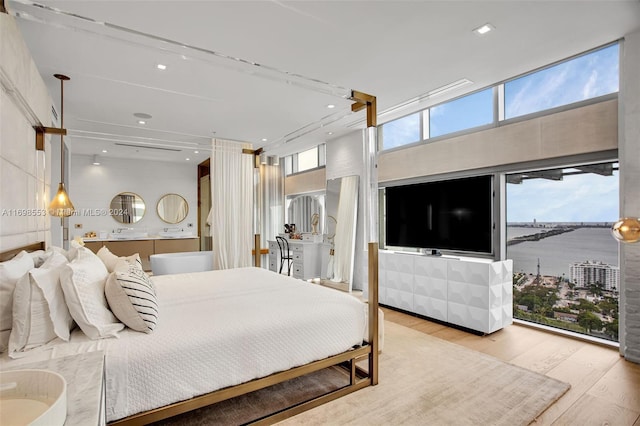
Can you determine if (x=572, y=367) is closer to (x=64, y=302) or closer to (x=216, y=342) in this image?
(x=216, y=342)

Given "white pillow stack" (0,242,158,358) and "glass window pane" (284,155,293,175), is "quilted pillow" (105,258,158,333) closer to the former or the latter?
"white pillow stack" (0,242,158,358)

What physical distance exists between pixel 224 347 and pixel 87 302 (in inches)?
31.0

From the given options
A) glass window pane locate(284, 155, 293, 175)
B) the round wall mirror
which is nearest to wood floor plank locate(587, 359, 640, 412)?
glass window pane locate(284, 155, 293, 175)

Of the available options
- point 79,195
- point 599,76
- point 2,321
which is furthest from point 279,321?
point 79,195

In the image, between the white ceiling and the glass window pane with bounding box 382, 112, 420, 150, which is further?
the glass window pane with bounding box 382, 112, 420, 150

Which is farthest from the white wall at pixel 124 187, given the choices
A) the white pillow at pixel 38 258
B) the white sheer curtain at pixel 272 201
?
the white pillow at pixel 38 258

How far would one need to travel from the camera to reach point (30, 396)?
753 millimetres

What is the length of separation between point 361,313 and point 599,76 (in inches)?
129

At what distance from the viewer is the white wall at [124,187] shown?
23.2 ft

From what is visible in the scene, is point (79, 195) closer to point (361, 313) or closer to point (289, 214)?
point (289, 214)

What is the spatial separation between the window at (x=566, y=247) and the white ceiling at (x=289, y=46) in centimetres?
128

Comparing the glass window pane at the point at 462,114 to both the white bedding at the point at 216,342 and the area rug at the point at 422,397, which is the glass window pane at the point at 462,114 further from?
the white bedding at the point at 216,342

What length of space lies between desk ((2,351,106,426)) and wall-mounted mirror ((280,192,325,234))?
5439mm

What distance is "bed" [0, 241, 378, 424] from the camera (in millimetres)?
1653
